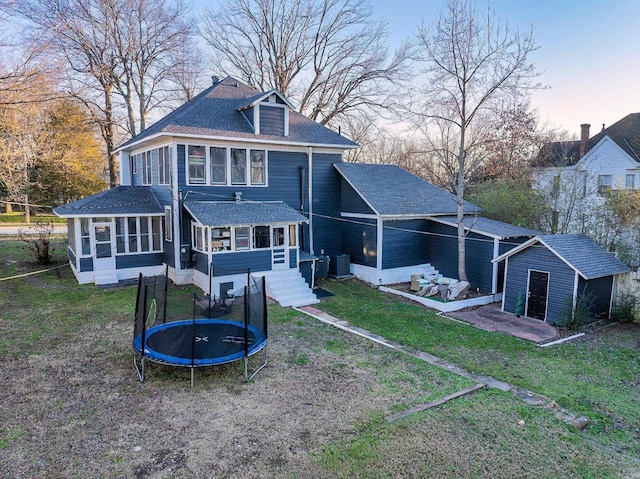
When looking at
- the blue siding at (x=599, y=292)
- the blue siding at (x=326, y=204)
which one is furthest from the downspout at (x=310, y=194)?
the blue siding at (x=599, y=292)

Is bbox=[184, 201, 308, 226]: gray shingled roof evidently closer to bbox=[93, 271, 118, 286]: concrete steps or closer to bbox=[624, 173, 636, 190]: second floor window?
bbox=[93, 271, 118, 286]: concrete steps

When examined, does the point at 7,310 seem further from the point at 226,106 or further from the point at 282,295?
the point at 226,106

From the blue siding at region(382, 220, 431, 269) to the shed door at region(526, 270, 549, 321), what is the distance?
4876 millimetres

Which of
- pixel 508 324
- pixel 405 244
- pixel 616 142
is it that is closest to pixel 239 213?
pixel 405 244

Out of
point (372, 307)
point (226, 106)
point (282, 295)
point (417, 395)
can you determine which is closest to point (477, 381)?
point (417, 395)

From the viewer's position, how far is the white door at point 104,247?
14694 mm

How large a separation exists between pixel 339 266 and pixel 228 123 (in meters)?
7.19

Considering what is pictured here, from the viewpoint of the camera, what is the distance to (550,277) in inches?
515

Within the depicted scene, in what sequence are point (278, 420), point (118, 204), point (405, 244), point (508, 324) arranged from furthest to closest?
point (405, 244) < point (118, 204) < point (508, 324) < point (278, 420)

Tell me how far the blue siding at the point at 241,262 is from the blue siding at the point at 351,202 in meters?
4.61

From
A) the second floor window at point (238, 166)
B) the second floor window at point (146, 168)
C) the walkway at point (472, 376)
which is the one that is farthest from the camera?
the second floor window at point (146, 168)

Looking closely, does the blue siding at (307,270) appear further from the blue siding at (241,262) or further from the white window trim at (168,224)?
the white window trim at (168,224)

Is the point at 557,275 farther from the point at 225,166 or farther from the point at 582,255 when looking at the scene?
the point at 225,166

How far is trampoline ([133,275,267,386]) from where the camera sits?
748 centimetres
